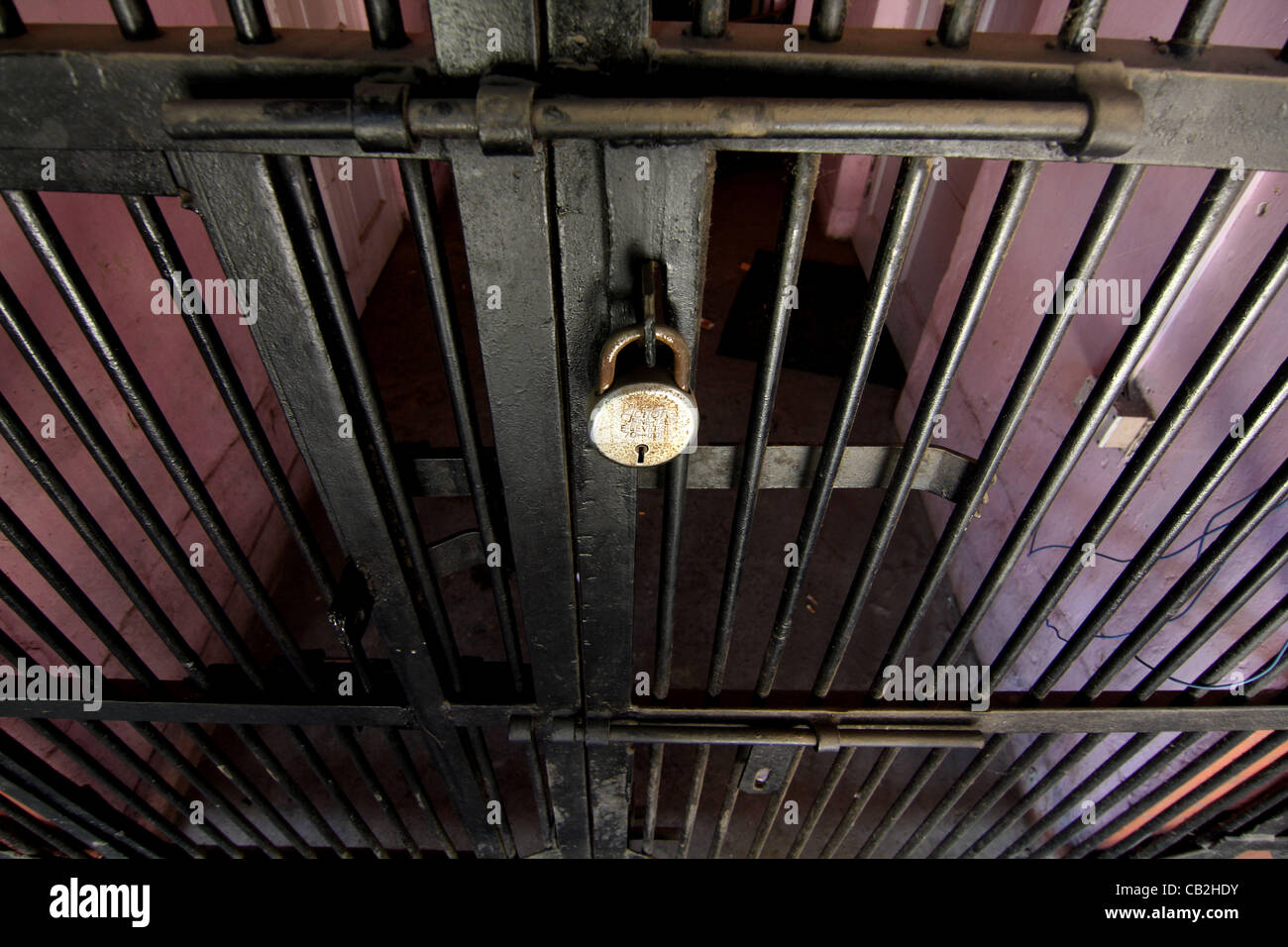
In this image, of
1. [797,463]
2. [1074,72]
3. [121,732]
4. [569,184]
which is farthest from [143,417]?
[121,732]

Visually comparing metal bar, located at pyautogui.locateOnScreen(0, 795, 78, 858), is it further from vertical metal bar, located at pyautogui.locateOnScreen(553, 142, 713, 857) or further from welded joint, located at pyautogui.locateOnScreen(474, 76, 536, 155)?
welded joint, located at pyautogui.locateOnScreen(474, 76, 536, 155)

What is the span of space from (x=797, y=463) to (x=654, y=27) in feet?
2.43

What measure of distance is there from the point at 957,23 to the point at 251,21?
2.76 feet

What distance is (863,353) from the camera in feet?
3.76

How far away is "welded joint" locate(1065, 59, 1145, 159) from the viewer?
816 millimetres

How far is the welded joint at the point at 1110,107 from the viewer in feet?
2.68

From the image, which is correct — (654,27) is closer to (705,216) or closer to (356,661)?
(705,216)

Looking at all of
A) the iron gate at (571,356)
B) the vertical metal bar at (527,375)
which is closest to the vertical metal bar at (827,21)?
the iron gate at (571,356)

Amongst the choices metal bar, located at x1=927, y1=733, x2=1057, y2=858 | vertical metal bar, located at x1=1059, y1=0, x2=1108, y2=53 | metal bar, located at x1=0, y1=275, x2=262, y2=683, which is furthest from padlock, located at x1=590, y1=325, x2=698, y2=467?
metal bar, located at x1=927, y1=733, x2=1057, y2=858

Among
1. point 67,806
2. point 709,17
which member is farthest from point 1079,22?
point 67,806

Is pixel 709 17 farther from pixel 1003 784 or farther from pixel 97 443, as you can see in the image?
pixel 1003 784

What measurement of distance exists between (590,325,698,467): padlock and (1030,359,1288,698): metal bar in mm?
905

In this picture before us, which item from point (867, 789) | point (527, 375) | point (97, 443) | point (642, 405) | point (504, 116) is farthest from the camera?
point (867, 789)
